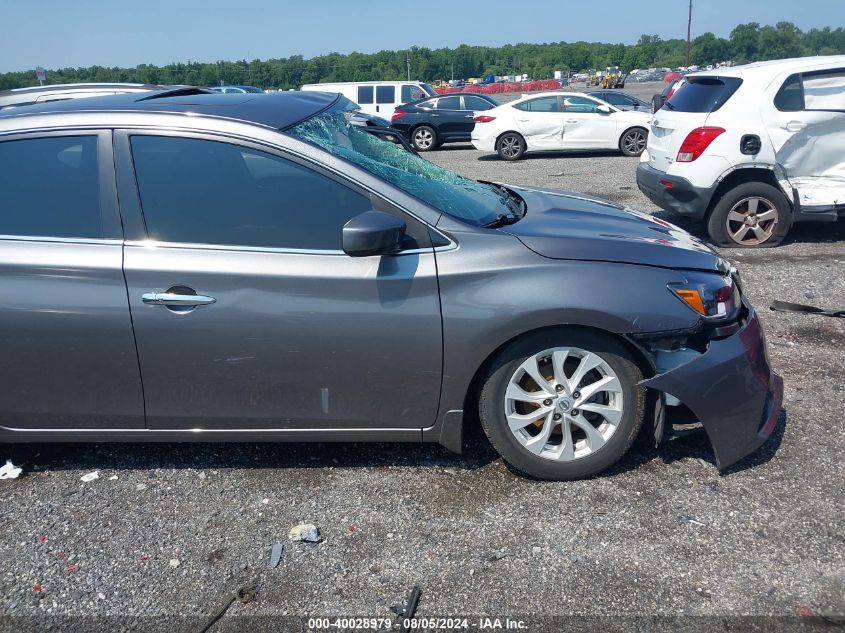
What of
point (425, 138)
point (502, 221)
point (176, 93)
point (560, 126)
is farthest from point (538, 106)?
point (502, 221)

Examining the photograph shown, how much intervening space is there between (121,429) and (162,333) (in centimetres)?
57

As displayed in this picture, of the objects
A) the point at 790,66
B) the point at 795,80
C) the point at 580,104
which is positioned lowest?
the point at 580,104

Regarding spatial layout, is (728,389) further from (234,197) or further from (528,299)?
(234,197)

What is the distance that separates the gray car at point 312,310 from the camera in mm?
3244

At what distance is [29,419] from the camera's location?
11.5 feet

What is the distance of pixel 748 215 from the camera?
7613 mm

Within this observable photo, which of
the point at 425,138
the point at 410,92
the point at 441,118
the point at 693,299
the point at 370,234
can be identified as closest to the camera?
the point at 370,234

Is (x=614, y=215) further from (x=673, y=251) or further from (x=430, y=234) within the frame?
(x=430, y=234)

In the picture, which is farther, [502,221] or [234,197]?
[502,221]

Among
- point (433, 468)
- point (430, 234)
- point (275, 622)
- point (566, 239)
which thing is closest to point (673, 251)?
point (566, 239)

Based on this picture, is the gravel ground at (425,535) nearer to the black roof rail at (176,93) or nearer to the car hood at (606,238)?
the car hood at (606,238)

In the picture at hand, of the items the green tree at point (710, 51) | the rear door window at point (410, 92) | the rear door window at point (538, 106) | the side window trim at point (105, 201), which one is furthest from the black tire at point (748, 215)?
the green tree at point (710, 51)

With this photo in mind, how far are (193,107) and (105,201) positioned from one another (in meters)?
0.63

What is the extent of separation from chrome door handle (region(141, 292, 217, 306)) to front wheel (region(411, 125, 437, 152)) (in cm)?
1643
